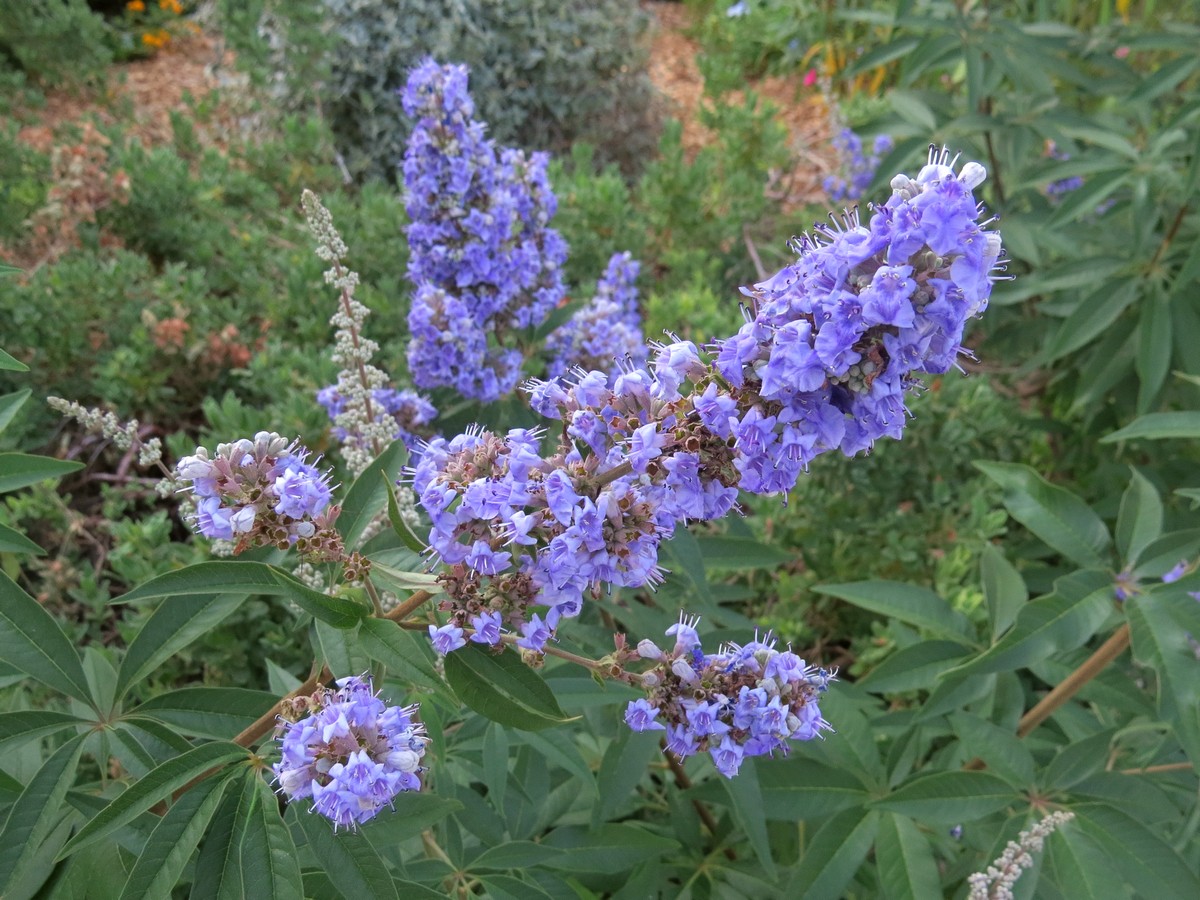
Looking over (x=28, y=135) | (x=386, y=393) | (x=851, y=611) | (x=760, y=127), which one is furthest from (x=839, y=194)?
(x=28, y=135)

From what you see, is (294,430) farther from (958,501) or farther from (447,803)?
(958,501)

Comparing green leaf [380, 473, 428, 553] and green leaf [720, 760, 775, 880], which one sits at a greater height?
green leaf [380, 473, 428, 553]

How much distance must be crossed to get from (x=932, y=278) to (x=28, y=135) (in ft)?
24.1

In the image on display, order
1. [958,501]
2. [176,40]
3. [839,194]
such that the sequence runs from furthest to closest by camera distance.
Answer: [176,40], [839,194], [958,501]

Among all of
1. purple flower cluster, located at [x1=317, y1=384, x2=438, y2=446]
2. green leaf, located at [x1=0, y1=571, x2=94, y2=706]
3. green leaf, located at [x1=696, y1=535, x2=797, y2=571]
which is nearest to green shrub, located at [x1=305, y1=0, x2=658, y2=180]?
purple flower cluster, located at [x1=317, y1=384, x2=438, y2=446]

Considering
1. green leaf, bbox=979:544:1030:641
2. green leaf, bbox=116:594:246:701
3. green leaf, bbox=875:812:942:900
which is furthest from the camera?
green leaf, bbox=979:544:1030:641

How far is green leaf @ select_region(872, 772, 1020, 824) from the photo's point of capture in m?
1.89

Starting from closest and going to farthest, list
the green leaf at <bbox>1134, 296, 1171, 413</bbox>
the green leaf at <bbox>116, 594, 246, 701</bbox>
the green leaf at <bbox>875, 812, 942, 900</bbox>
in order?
the green leaf at <bbox>116, 594, 246, 701</bbox> → the green leaf at <bbox>875, 812, 942, 900</bbox> → the green leaf at <bbox>1134, 296, 1171, 413</bbox>

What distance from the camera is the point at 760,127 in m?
6.51

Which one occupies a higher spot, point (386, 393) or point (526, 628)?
point (526, 628)

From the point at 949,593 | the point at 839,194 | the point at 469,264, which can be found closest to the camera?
the point at 469,264

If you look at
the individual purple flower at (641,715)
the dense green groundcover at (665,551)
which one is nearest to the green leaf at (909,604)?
the dense green groundcover at (665,551)

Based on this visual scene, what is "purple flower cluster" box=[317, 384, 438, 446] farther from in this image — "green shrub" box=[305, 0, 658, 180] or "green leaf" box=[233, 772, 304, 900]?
"green shrub" box=[305, 0, 658, 180]

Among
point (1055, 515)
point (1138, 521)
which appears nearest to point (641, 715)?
point (1055, 515)
